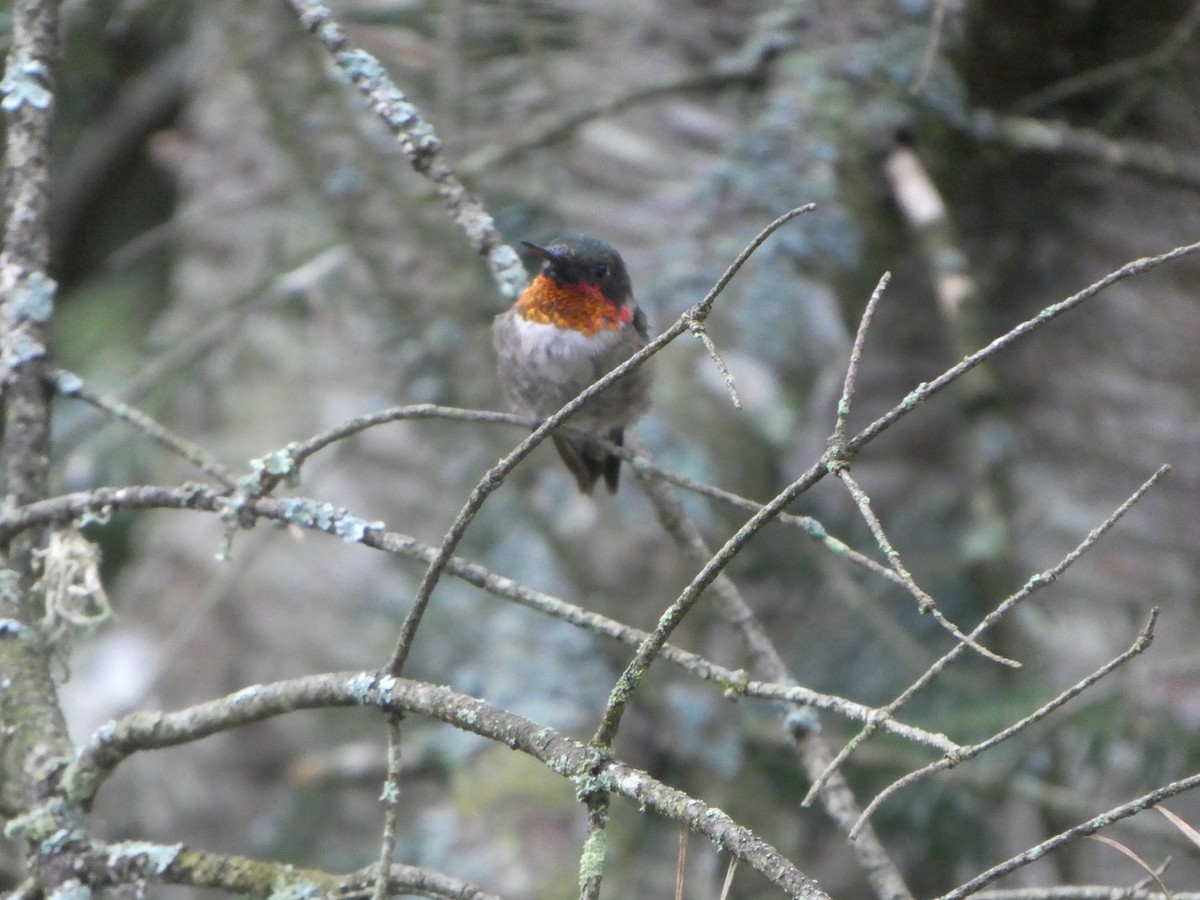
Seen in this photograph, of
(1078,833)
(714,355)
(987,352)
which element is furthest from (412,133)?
(1078,833)

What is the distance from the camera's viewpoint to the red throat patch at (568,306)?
10.3 ft

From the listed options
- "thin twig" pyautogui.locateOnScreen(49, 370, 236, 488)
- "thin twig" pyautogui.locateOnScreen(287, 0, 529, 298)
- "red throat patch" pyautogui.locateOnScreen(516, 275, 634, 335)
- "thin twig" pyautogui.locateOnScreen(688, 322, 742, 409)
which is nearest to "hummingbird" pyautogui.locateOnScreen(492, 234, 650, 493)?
"red throat patch" pyautogui.locateOnScreen(516, 275, 634, 335)

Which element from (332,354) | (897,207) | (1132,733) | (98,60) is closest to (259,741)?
(332,354)

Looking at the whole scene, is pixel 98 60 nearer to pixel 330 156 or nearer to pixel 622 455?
pixel 330 156

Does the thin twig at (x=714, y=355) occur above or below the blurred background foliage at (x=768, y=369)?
above

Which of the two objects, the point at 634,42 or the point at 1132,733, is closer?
the point at 1132,733

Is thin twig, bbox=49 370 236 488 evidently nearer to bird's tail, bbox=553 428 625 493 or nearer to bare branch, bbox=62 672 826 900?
bare branch, bbox=62 672 826 900

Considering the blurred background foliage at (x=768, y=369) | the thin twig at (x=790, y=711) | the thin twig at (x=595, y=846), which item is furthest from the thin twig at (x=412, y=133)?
the blurred background foliage at (x=768, y=369)

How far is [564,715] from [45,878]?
202 cm

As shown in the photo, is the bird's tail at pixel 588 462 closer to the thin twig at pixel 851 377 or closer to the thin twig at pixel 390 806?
the thin twig at pixel 390 806

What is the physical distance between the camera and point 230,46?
367 cm

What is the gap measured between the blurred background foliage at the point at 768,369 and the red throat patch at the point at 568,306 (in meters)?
0.41

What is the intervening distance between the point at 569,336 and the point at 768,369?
1009 mm

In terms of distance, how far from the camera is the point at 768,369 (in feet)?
13.0
